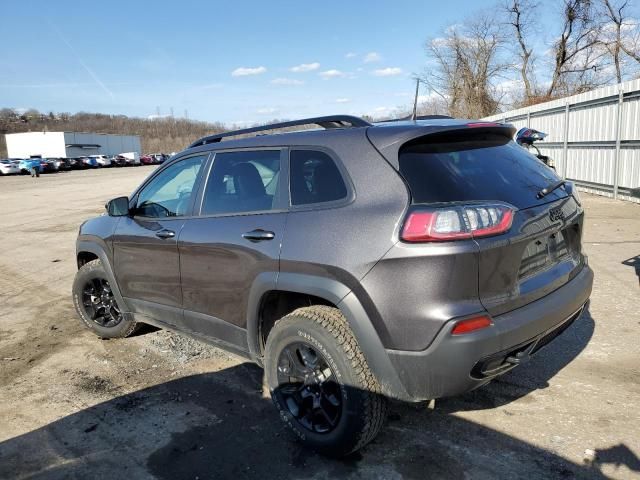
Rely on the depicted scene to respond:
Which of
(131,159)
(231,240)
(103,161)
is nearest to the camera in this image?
(231,240)

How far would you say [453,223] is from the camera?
2.42 m

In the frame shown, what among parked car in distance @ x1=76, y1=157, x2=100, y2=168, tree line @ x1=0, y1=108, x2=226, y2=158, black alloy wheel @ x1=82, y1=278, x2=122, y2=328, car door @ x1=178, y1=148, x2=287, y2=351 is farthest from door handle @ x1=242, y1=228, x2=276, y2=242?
tree line @ x1=0, y1=108, x2=226, y2=158

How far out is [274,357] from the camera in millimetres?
3076

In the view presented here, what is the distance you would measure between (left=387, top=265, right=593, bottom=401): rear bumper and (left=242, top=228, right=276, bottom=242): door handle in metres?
0.96

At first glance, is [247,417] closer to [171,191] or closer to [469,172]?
[171,191]

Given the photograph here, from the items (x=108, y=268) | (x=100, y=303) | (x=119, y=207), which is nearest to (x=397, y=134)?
(x=119, y=207)

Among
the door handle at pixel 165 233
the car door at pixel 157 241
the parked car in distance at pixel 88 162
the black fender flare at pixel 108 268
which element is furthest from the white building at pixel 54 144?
the door handle at pixel 165 233

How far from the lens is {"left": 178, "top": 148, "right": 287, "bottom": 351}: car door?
3.08m

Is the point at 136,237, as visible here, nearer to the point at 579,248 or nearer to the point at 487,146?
the point at 487,146

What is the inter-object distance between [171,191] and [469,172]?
Result: 2.33 metres

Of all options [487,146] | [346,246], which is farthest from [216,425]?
[487,146]

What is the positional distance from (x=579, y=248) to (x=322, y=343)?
1.75 meters

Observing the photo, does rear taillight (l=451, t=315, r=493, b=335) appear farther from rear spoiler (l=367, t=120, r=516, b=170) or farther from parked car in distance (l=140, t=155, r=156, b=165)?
parked car in distance (l=140, t=155, r=156, b=165)

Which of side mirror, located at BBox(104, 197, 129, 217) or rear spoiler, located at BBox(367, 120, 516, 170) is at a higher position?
rear spoiler, located at BBox(367, 120, 516, 170)
